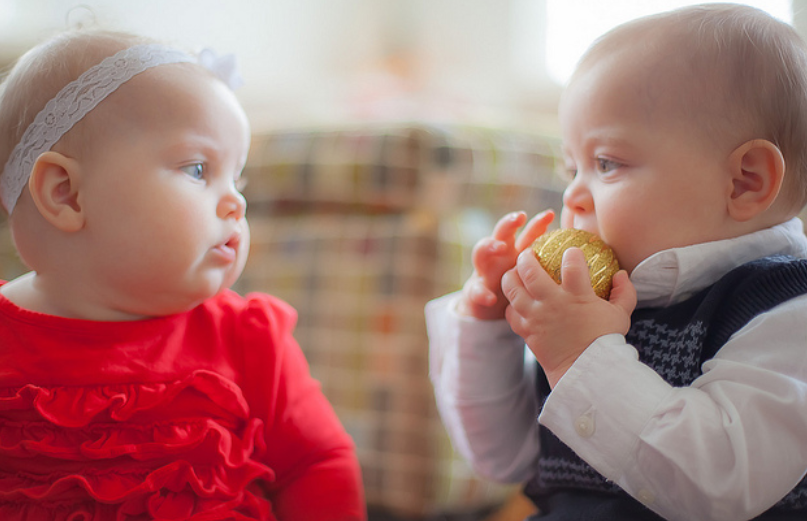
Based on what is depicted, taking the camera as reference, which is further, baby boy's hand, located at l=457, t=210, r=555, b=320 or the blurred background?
the blurred background

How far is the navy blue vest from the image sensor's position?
2.06 feet

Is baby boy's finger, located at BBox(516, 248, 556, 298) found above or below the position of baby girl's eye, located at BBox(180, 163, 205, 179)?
below

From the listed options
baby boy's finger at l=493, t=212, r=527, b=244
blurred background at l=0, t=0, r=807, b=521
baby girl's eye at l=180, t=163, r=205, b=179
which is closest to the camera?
baby girl's eye at l=180, t=163, r=205, b=179

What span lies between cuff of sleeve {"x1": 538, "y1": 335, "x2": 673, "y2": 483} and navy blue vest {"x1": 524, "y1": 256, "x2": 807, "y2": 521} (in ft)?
0.21

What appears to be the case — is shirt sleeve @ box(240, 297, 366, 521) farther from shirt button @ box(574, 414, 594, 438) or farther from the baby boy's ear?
the baby boy's ear

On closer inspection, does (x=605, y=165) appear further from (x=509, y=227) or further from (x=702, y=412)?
(x=702, y=412)

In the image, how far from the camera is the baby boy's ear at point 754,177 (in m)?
0.64

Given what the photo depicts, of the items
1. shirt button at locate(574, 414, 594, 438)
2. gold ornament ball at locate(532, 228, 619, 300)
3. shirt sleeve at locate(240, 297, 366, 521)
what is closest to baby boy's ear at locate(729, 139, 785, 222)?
gold ornament ball at locate(532, 228, 619, 300)

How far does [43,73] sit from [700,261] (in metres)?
0.66

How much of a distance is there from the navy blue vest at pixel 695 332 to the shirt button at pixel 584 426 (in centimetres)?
11

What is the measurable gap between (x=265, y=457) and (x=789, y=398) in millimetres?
498

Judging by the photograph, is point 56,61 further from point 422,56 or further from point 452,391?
point 422,56

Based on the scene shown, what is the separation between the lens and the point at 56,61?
0.66 meters

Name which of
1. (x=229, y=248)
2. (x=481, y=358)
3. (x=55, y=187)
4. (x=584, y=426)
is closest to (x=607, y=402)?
Answer: (x=584, y=426)
